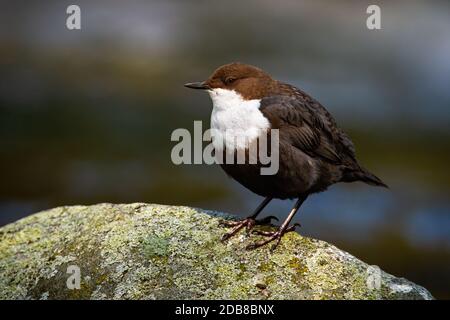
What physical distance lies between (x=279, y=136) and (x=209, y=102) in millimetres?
9182

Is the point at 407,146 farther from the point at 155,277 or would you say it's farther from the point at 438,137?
the point at 155,277

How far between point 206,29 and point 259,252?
15.0m

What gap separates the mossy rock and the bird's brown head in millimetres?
1048

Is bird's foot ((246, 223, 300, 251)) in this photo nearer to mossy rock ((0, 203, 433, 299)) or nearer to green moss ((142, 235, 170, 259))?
mossy rock ((0, 203, 433, 299))

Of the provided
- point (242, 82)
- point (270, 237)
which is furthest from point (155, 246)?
point (242, 82)

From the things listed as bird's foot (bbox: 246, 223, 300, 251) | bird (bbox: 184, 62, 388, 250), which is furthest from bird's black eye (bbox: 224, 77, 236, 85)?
bird's foot (bbox: 246, 223, 300, 251)

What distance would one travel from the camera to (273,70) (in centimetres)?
1658

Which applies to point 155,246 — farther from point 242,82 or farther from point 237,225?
point 242,82

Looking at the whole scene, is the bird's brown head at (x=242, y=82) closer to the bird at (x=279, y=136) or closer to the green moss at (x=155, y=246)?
the bird at (x=279, y=136)

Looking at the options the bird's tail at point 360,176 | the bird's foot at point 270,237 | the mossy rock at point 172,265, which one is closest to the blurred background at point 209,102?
the bird's tail at point 360,176

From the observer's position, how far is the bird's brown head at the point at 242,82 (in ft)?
17.7

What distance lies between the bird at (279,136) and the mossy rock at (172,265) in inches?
10.5

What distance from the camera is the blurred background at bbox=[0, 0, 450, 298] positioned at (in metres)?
10.4

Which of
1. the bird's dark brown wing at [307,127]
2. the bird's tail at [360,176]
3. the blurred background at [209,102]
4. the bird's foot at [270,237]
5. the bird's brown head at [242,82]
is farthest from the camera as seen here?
the blurred background at [209,102]
